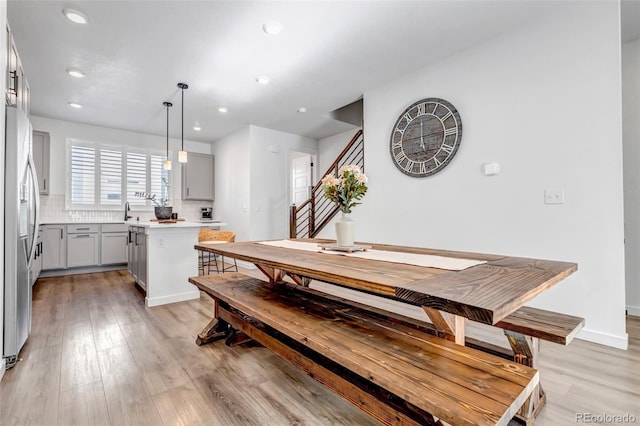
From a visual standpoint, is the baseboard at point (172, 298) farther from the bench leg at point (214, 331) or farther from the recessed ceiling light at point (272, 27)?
the recessed ceiling light at point (272, 27)

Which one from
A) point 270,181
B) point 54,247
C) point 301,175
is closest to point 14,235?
point 54,247

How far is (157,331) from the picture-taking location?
261 cm

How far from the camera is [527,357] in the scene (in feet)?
4.83

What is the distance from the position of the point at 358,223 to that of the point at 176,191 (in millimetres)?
4193

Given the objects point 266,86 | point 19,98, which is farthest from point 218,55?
point 19,98

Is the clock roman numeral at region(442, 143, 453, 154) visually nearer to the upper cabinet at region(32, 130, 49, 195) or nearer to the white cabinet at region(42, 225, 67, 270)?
the white cabinet at region(42, 225, 67, 270)

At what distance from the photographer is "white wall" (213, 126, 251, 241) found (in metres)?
5.52

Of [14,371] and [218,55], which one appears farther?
[218,55]

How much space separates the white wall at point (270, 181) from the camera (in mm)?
5496

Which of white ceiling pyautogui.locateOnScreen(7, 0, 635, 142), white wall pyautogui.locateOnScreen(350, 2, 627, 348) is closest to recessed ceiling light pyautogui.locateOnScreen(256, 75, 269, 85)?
white ceiling pyautogui.locateOnScreen(7, 0, 635, 142)

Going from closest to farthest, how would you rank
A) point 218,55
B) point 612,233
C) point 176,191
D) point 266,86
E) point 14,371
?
point 14,371 < point 612,233 < point 218,55 < point 266,86 < point 176,191

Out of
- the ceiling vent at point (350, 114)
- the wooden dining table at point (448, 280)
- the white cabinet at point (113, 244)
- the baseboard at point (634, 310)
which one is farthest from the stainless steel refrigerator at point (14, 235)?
the baseboard at point (634, 310)

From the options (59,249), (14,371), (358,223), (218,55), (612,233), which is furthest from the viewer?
(59,249)

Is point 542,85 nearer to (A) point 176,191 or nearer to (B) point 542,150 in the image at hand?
(B) point 542,150
